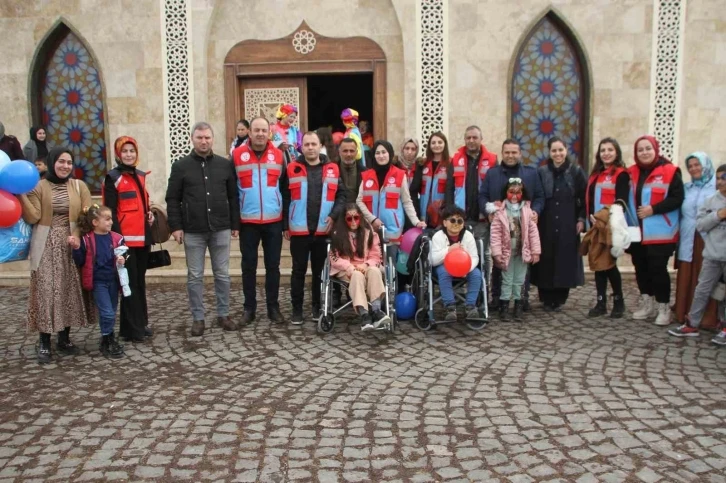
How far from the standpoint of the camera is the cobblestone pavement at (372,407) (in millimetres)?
3314

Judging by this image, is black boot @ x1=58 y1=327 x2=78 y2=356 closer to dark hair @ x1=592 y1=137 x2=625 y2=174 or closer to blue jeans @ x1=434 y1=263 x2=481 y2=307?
blue jeans @ x1=434 y1=263 x2=481 y2=307

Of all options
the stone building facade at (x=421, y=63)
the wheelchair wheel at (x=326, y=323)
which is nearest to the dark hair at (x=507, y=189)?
the wheelchair wheel at (x=326, y=323)

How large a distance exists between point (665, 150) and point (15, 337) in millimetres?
8736

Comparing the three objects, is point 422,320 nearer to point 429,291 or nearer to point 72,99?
point 429,291

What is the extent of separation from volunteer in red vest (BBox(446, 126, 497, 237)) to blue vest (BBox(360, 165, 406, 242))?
1.93 ft

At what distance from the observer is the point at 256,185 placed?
19.6ft

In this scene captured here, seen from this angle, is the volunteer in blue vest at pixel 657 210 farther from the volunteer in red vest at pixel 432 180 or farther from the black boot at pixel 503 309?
the volunteer in red vest at pixel 432 180

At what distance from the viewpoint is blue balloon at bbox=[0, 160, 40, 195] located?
466 cm

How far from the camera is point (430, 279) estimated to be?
590 cm

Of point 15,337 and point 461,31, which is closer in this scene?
point 15,337

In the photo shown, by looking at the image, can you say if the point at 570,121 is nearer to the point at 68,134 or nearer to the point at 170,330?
the point at 170,330

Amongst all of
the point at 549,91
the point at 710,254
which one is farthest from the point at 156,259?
the point at 549,91

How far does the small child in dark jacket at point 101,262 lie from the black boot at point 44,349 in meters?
0.42

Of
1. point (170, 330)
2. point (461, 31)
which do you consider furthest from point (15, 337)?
point (461, 31)
